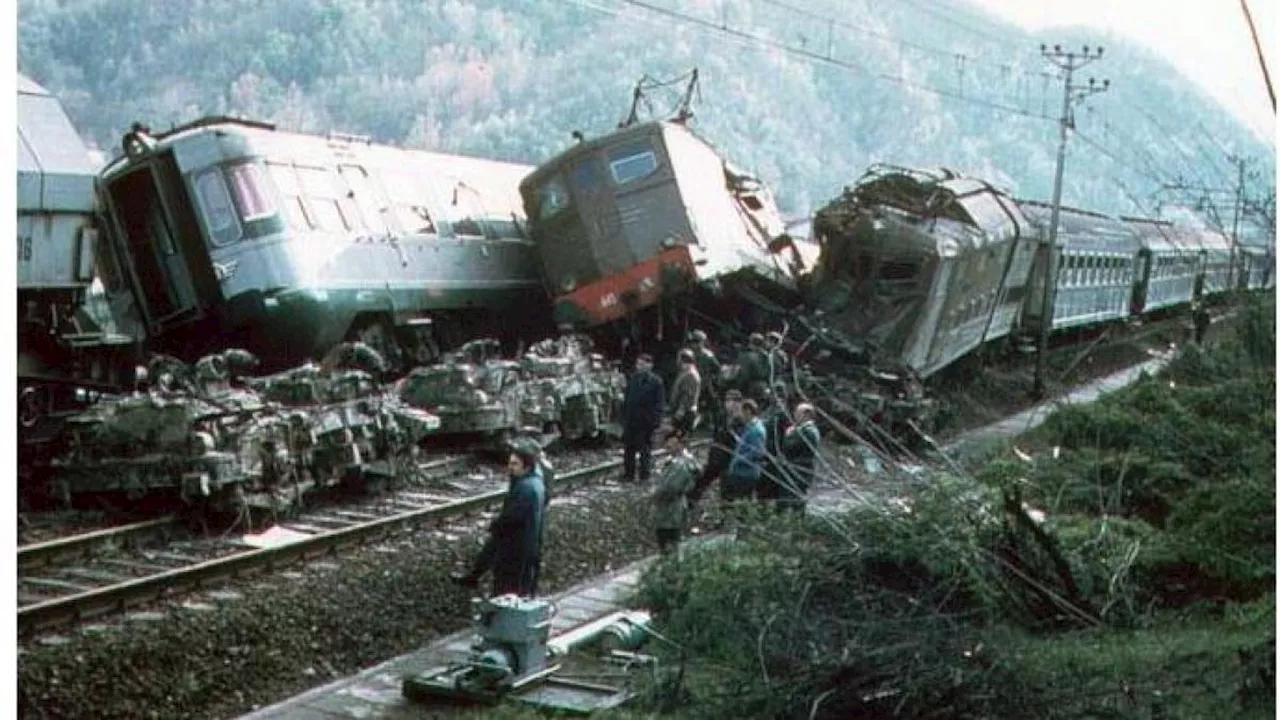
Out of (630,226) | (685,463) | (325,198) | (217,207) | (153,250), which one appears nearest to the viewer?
(685,463)

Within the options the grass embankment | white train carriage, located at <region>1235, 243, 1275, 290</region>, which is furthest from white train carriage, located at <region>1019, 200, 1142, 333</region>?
the grass embankment

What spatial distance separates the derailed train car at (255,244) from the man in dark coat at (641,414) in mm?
3641

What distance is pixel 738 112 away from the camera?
979 inches

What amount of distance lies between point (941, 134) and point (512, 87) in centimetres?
738

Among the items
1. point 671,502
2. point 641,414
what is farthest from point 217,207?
point 671,502

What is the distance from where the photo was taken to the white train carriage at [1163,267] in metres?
28.2

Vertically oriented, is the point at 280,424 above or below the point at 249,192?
below

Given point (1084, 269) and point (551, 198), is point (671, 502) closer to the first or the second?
point (551, 198)

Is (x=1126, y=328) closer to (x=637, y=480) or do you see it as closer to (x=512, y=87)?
(x=512, y=87)

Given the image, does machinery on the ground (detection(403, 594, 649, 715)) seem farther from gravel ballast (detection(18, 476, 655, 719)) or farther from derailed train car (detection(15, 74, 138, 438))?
derailed train car (detection(15, 74, 138, 438))

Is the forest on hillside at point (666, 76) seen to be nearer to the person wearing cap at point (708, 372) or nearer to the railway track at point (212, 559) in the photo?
the person wearing cap at point (708, 372)

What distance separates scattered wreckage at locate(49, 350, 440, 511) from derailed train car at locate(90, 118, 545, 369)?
112 inches

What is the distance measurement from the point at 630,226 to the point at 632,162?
799 mm

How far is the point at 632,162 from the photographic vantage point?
18.4 metres
